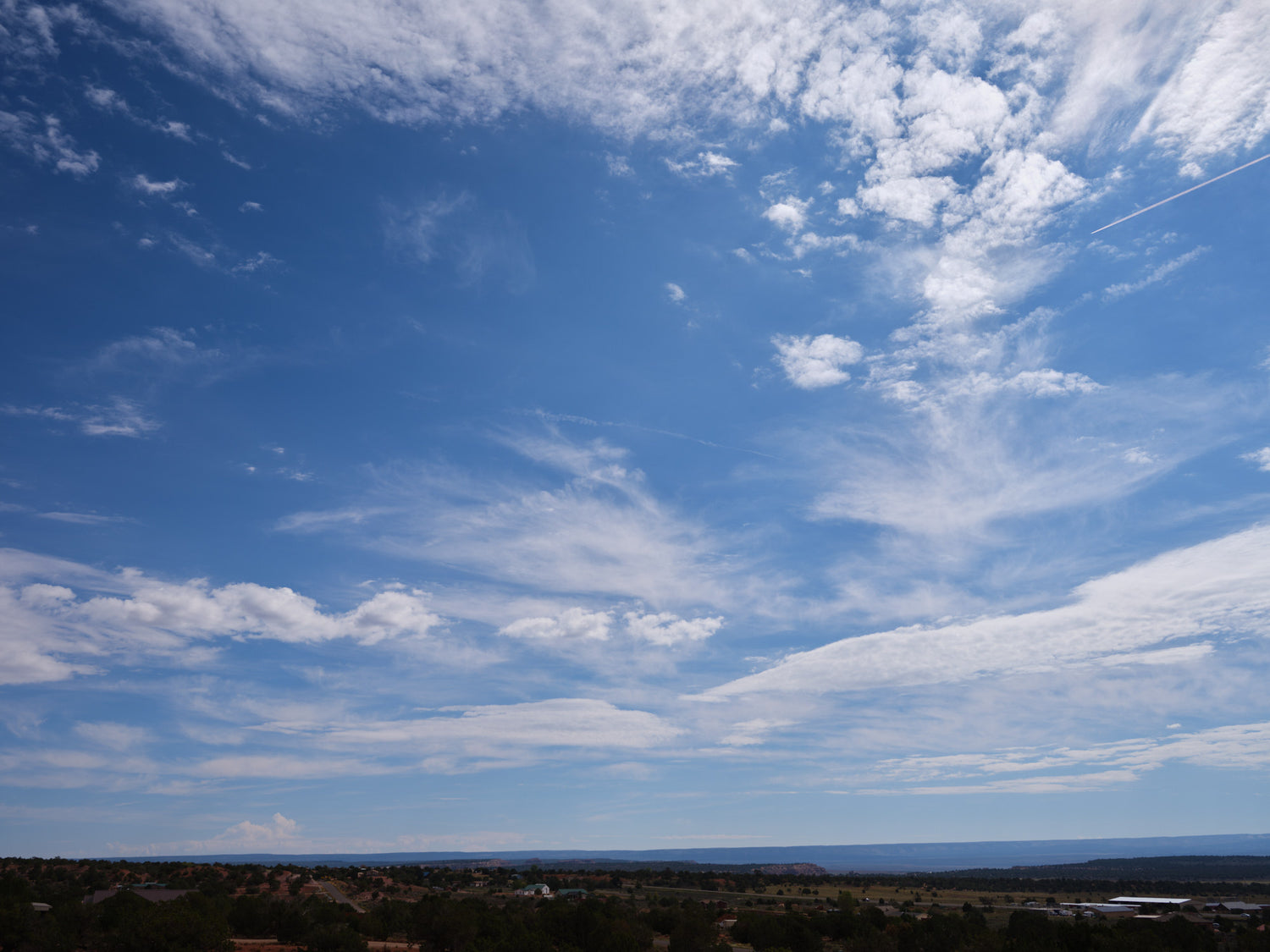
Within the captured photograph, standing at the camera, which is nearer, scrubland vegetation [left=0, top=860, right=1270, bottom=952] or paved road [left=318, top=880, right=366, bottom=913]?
scrubland vegetation [left=0, top=860, right=1270, bottom=952]

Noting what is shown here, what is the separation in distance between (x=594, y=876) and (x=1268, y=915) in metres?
85.0

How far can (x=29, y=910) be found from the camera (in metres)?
47.1

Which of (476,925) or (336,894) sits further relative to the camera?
(336,894)

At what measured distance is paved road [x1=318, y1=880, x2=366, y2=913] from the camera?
7730 centimetres

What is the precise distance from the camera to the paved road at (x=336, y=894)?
77300mm

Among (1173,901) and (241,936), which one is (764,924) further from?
(1173,901)

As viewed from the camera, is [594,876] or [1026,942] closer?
[1026,942]

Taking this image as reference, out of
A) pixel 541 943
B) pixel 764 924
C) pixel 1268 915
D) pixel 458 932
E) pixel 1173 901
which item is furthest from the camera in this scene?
pixel 1173 901

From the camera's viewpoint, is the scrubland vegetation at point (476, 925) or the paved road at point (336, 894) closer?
the scrubland vegetation at point (476, 925)

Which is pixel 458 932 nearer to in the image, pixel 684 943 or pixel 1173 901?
pixel 684 943

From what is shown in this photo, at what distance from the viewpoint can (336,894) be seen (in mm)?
85375

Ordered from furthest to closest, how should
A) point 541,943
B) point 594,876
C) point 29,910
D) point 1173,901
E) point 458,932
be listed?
point 594,876
point 1173,901
point 458,932
point 29,910
point 541,943

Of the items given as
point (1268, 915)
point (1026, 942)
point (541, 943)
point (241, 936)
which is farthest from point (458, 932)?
point (1268, 915)

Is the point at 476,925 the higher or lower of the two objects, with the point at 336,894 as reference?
lower
